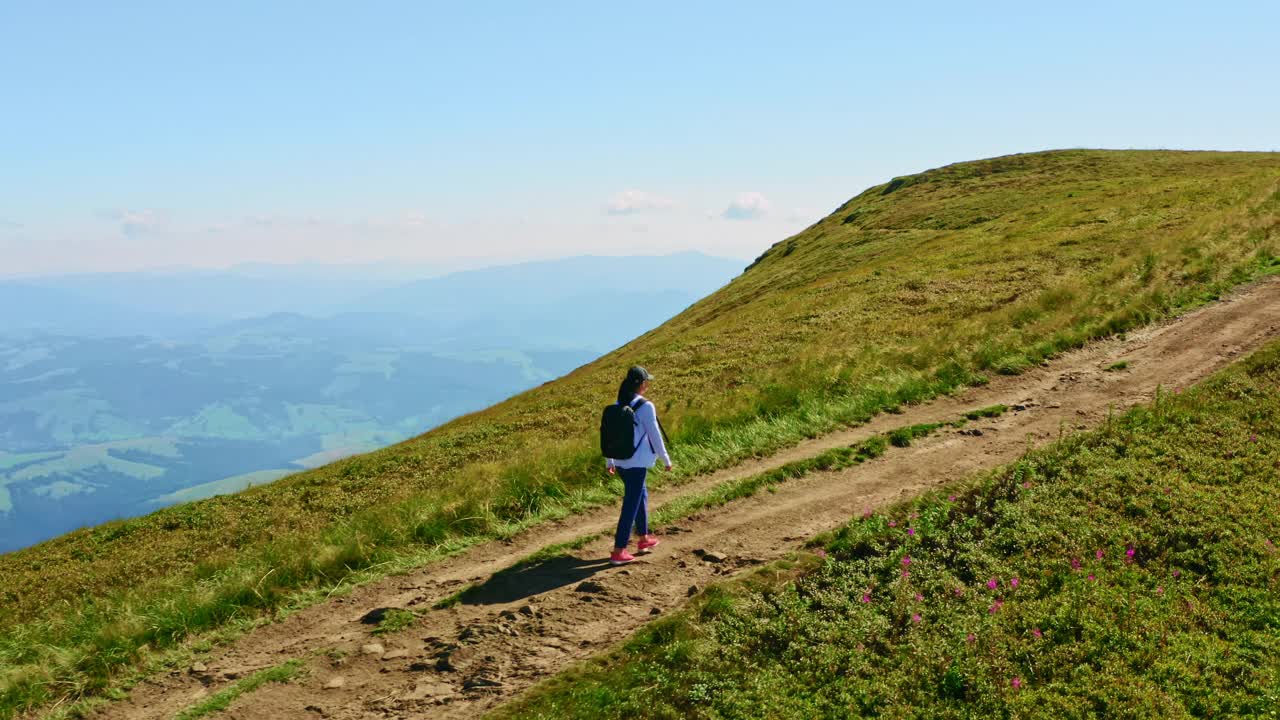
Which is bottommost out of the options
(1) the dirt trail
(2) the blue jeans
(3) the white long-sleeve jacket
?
(1) the dirt trail

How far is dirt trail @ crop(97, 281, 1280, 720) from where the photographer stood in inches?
341

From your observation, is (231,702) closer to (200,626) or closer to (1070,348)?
(200,626)

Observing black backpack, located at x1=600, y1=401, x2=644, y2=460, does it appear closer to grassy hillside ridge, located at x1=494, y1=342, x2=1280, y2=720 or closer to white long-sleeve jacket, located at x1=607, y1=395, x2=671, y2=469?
white long-sleeve jacket, located at x1=607, y1=395, x2=671, y2=469

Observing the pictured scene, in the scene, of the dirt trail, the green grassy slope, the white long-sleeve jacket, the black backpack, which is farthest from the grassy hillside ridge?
the green grassy slope

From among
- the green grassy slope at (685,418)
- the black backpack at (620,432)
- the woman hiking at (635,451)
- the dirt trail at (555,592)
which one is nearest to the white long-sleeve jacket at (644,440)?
the woman hiking at (635,451)

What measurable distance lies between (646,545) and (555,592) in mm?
1835

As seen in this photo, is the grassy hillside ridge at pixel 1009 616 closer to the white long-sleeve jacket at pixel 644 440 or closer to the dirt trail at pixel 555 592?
the dirt trail at pixel 555 592

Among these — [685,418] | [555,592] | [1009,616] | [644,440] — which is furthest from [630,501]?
[685,418]

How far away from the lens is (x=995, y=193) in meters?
72.9

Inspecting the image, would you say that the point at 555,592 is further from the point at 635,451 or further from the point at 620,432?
the point at 620,432

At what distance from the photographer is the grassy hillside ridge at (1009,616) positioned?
7.48 metres

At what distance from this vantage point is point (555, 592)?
10.4 metres

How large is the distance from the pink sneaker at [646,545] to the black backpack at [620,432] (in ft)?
5.01

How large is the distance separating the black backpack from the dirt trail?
5.87 feet
